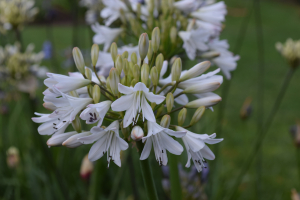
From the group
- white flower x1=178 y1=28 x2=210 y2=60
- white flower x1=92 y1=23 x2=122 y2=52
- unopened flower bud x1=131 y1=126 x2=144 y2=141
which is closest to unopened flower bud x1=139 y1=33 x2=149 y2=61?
unopened flower bud x1=131 y1=126 x2=144 y2=141

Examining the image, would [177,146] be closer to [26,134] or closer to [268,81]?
[26,134]

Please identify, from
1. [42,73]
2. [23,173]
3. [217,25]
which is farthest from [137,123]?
[23,173]

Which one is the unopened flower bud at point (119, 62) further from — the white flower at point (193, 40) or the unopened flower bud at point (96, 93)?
the white flower at point (193, 40)

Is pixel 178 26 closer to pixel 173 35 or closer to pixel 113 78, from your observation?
pixel 173 35

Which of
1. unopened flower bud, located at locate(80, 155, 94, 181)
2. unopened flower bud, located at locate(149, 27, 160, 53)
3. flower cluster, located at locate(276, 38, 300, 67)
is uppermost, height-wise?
unopened flower bud, located at locate(149, 27, 160, 53)

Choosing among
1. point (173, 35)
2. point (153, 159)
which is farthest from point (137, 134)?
point (153, 159)

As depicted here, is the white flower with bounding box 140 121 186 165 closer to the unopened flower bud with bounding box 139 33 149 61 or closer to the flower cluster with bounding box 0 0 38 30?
the unopened flower bud with bounding box 139 33 149 61

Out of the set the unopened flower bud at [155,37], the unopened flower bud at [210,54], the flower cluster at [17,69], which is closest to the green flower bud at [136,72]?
the unopened flower bud at [155,37]
